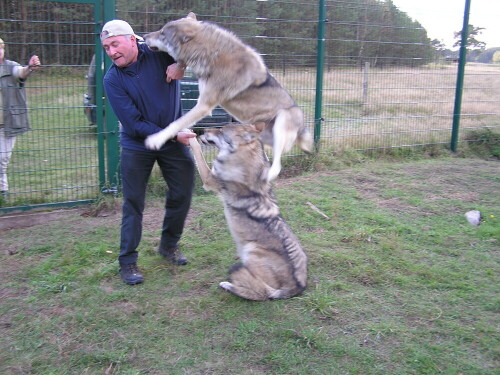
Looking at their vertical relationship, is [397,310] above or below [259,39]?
below

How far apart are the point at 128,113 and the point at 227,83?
2.96 ft

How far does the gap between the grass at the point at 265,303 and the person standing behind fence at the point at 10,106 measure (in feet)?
3.50

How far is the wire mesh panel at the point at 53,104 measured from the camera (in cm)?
541

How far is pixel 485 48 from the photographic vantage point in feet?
32.5

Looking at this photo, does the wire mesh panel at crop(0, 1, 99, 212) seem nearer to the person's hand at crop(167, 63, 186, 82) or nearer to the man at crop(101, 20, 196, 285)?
the man at crop(101, 20, 196, 285)

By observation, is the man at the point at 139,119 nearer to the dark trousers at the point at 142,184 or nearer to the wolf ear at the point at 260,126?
the dark trousers at the point at 142,184

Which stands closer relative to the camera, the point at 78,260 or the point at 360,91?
the point at 78,260

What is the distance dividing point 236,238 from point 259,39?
4.33 meters

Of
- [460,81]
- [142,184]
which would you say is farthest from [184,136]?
[460,81]

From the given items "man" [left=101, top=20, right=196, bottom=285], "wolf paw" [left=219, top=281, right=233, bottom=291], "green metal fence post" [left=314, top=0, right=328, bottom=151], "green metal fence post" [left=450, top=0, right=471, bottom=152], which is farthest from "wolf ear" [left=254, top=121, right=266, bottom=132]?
"green metal fence post" [left=450, top=0, right=471, bottom=152]

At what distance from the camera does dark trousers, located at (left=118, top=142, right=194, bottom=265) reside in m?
3.95

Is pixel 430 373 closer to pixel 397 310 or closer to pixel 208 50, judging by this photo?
pixel 397 310

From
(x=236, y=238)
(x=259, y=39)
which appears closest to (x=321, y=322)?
(x=236, y=238)

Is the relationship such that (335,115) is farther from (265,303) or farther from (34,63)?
(265,303)
